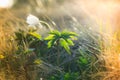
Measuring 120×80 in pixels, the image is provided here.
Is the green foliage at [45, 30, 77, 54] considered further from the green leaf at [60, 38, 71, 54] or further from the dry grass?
the dry grass

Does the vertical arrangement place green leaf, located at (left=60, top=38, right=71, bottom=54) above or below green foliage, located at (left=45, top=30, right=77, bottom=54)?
below

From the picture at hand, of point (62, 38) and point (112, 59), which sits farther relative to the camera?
point (62, 38)

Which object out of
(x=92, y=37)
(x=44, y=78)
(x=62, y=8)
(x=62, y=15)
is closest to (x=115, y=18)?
(x=92, y=37)

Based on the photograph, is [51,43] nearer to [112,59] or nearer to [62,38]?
[62,38]

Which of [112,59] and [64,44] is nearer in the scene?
[112,59]

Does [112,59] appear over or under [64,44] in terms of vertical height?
under

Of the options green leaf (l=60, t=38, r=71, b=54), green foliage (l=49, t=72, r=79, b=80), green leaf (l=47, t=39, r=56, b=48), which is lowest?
green foliage (l=49, t=72, r=79, b=80)

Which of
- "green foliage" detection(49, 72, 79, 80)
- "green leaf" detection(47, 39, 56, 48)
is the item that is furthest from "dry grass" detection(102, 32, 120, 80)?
"green leaf" detection(47, 39, 56, 48)

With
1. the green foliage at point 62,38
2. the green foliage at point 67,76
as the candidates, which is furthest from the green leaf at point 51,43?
the green foliage at point 67,76

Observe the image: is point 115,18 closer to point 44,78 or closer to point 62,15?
point 44,78

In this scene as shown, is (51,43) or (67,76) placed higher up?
(51,43)

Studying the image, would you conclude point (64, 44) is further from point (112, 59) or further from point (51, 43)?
point (112, 59)

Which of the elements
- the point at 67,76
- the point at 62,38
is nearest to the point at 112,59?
the point at 67,76
